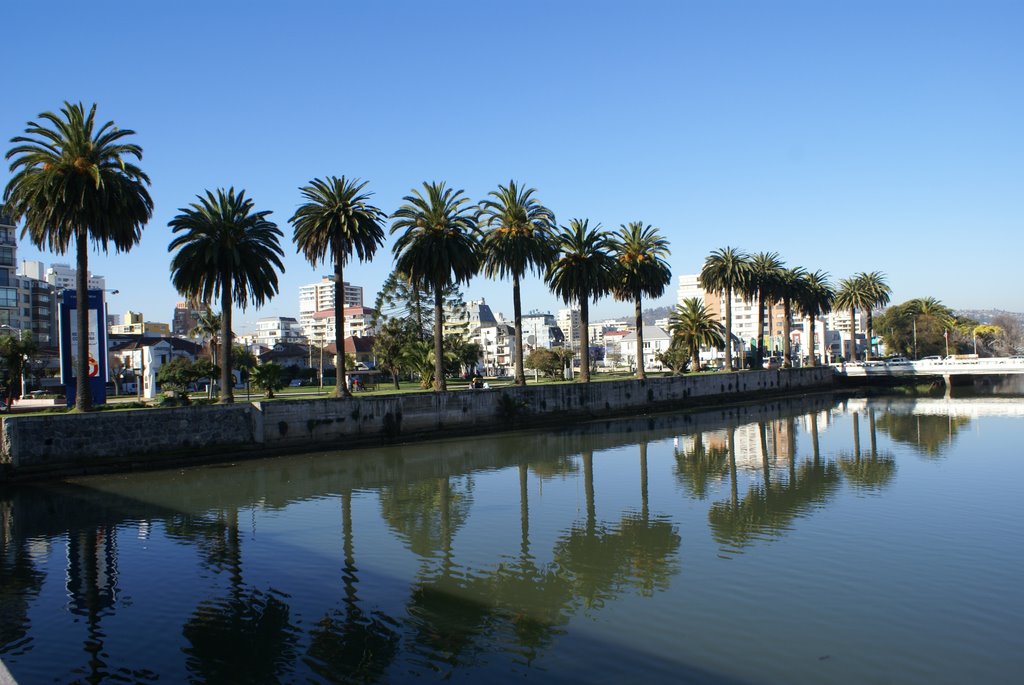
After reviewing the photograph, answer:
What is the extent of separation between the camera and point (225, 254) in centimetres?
4450

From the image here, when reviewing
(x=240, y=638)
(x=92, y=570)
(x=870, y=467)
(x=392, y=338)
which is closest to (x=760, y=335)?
(x=392, y=338)

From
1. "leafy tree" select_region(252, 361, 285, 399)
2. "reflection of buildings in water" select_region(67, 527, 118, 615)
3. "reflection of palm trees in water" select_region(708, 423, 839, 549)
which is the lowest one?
"reflection of palm trees in water" select_region(708, 423, 839, 549)

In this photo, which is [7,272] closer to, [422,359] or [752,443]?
[422,359]

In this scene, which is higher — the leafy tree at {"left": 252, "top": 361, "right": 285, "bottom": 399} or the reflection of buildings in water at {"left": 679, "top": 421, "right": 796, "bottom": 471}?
the leafy tree at {"left": 252, "top": 361, "right": 285, "bottom": 399}

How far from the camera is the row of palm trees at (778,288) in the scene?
9419 centimetres

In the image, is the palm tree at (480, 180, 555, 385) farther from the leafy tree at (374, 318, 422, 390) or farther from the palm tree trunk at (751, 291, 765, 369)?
the palm tree trunk at (751, 291, 765, 369)

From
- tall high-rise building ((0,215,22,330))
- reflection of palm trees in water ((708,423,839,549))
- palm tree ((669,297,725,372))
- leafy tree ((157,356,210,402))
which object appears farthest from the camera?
tall high-rise building ((0,215,22,330))

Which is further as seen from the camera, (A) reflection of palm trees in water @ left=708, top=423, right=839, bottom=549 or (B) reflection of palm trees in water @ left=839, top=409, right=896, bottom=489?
(B) reflection of palm trees in water @ left=839, top=409, right=896, bottom=489

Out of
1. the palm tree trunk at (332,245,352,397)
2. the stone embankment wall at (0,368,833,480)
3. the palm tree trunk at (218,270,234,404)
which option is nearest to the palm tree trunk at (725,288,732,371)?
the stone embankment wall at (0,368,833,480)

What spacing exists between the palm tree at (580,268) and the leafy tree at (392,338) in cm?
2292

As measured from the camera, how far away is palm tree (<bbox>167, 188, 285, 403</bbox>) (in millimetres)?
44344

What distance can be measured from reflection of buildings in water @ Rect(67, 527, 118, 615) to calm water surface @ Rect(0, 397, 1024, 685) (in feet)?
0.29

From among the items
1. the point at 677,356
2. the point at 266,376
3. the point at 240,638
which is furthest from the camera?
the point at 677,356

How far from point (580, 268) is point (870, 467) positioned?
32.4 meters
